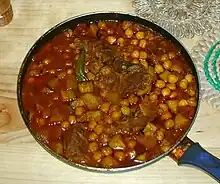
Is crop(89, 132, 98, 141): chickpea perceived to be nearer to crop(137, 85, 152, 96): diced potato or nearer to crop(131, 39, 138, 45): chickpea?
crop(137, 85, 152, 96): diced potato

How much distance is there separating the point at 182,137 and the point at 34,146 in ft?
1.18

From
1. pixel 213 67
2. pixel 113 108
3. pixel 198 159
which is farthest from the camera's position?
pixel 213 67

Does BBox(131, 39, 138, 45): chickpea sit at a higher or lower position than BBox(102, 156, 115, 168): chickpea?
higher

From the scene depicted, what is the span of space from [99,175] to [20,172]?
0.18 m

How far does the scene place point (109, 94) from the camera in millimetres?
1255

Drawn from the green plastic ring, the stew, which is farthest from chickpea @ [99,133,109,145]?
the green plastic ring

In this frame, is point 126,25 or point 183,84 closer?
point 183,84

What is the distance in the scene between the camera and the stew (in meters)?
1.19

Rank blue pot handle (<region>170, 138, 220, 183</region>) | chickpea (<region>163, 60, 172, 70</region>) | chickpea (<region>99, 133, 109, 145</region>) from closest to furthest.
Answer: blue pot handle (<region>170, 138, 220, 183</region>) < chickpea (<region>99, 133, 109, 145</region>) < chickpea (<region>163, 60, 172, 70</region>)

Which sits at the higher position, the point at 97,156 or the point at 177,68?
the point at 177,68

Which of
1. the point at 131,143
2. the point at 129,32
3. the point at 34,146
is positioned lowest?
the point at 34,146

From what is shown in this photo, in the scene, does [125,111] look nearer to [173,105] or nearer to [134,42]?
[173,105]

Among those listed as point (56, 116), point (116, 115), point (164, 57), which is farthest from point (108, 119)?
point (164, 57)

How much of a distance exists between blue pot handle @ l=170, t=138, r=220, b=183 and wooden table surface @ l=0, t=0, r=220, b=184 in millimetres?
79
